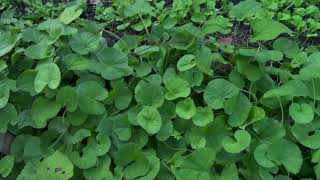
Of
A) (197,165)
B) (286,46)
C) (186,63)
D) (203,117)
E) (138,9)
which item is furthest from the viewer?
(138,9)

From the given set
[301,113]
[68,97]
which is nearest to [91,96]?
[68,97]

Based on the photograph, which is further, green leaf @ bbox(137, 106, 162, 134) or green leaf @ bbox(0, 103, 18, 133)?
green leaf @ bbox(0, 103, 18, 133)

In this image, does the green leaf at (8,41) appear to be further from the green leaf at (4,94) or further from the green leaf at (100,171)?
the green leaf at (100,171)

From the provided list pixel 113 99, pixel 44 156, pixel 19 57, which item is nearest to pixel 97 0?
pixel 19 57

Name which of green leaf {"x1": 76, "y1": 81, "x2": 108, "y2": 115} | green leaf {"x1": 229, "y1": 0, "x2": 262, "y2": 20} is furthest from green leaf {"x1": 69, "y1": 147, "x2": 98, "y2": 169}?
green leaf {"x1": 229, "y1": 0, "x2": 262, "y2": 20}

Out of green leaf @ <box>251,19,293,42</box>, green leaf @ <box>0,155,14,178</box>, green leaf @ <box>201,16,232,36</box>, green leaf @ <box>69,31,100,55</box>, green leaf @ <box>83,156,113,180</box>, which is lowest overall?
green leaf @ <box>0,155,14,178</box>

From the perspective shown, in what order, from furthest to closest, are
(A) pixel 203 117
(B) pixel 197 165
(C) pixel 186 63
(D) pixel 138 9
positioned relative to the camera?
(D) pixel 138 9, (C) pixel 186 63, (A) pixel 203 117, (B) pixel 197 165

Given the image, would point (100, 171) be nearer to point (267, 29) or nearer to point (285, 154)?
point (285, 154)

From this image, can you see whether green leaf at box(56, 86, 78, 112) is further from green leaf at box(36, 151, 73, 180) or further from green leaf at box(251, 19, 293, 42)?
green leaf at box(251, 19, 293, 42)
